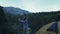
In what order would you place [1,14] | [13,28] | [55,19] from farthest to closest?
[1,14] → [13,28] → [55,19]

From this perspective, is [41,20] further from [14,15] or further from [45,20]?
[14,15]

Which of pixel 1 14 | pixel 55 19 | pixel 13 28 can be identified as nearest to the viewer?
pixel 55 19

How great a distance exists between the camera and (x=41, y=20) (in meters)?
8.19

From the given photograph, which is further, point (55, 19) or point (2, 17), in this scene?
point (2, 17)

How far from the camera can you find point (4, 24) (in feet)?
28.5

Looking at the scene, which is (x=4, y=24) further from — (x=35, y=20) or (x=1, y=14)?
(x=35, y=20)

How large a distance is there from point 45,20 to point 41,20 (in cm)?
14

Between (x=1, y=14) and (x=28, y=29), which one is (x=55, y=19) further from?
(x=1, y=14)

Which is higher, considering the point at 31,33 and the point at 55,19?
the point at 55,19

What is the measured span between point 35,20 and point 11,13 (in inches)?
42.4

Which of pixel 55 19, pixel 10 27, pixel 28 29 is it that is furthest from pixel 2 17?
pixel 55 19

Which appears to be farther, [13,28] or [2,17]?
[2,17]

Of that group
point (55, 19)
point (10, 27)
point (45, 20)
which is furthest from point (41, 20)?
point (10, 27)

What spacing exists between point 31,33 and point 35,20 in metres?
0.47
